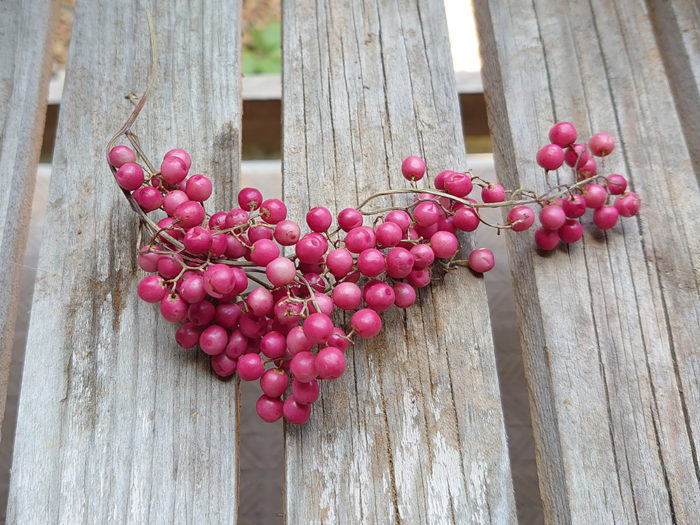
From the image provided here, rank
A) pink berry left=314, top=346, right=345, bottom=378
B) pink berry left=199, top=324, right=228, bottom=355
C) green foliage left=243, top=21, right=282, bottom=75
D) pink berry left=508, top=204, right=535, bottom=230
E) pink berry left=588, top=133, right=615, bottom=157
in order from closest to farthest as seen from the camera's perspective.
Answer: pink berry left=314, top=346, right=345, bottom=378
pink berry left=199, top=324, right=228, bottom=355
pink berry left=508, top=204, right=535, bottom=230
pink berry left=588, top=133, right=615, bottom=157
green foliage left=243, top=21, right=282, bottom=75

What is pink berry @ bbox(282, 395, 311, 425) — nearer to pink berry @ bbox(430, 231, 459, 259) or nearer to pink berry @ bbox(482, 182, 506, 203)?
pink berry @ bbox(430, 231, 459, 259)

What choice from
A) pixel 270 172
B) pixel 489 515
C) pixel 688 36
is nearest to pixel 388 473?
pixel 489 515

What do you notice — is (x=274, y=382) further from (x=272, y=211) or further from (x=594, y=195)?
(x=594, y=195)

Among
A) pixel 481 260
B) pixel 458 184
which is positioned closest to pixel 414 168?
pixel 458 184

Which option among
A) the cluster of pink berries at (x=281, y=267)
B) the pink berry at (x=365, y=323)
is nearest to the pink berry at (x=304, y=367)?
the cluster of pink berries at (x=281, y=267)

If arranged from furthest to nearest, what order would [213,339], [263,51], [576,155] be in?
[263,51] < [576,155] < [213,339]

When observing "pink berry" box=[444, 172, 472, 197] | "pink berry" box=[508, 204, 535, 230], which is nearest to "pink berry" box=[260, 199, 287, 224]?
"pink berry" box=[444, 172, 472, 197]

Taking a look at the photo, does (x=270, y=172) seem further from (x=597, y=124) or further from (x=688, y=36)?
(x=688, y=36)
